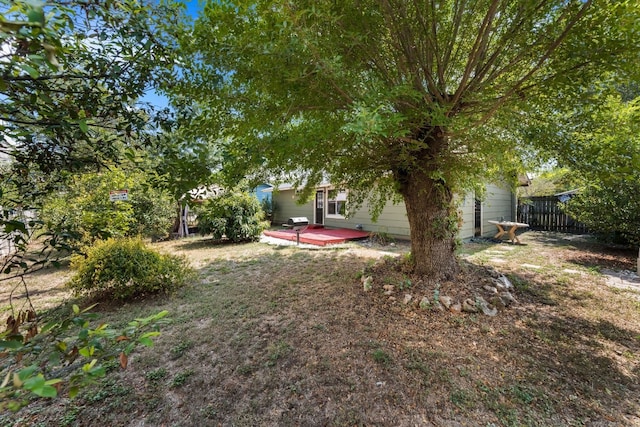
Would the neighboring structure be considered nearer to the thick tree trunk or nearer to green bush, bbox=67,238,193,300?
green bush, bbox=67,238,193,300

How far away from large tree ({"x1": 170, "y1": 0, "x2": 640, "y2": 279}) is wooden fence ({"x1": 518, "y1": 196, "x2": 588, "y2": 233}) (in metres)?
10.4

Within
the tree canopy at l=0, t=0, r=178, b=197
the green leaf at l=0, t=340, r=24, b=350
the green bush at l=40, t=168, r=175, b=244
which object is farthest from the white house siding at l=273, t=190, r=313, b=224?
the green leaf at l=0, t=340, r=24, b=350

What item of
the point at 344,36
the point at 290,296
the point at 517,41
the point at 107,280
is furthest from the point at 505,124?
the point at 107,280

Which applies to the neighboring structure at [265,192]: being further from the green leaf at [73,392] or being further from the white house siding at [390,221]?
the green leaf at [73,392]

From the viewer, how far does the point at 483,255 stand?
7281mm

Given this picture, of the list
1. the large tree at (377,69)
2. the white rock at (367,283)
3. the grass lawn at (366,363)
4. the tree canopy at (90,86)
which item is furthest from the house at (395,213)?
the tree canopy at (90,86)

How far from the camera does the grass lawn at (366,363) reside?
2.16 metres

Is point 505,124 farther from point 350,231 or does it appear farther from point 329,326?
point 350,231

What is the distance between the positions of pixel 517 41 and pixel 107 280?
627 centimetres

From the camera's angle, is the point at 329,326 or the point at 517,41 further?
the point at 329,326

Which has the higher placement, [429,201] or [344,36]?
[344,36]

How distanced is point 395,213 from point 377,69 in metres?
7.34

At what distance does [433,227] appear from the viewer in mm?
4402

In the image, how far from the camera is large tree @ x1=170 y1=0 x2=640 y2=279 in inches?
89.4
